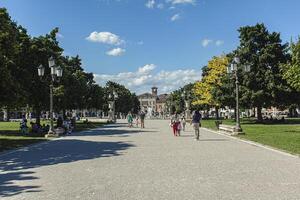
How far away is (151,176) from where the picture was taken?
40.1 feet

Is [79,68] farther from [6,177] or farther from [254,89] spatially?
[6,177]

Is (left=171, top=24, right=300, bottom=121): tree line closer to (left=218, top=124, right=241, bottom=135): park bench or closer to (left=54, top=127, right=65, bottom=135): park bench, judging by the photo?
(left=218, top=124, right=241, bottom=135): park bench

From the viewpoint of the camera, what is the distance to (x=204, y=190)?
10.0m

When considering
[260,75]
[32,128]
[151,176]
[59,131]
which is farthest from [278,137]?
[260,75]

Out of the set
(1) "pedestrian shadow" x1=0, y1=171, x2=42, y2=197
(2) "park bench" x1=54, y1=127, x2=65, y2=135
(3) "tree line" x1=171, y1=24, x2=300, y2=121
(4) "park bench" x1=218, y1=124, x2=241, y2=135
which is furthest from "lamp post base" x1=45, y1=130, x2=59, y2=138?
(3) "tree line" x1=171, y1=24, x2=300, y2=121

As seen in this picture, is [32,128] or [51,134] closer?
[51,134]

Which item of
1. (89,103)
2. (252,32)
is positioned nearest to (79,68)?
(89,103)

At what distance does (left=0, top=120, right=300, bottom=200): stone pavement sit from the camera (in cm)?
971

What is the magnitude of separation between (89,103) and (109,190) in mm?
65095

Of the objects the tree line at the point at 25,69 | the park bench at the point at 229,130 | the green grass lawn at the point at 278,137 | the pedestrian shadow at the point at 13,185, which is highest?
the tree line at the point at 25,69

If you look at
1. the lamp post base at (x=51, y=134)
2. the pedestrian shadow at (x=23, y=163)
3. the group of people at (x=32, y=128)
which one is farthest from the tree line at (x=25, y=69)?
the pedestrian shadow at (x=23, y=163)

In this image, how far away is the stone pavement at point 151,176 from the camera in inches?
382

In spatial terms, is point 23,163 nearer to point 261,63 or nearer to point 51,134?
point 51,134

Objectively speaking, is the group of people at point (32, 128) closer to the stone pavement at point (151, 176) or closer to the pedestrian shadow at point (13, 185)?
the stone pavement at point (151, 176)
